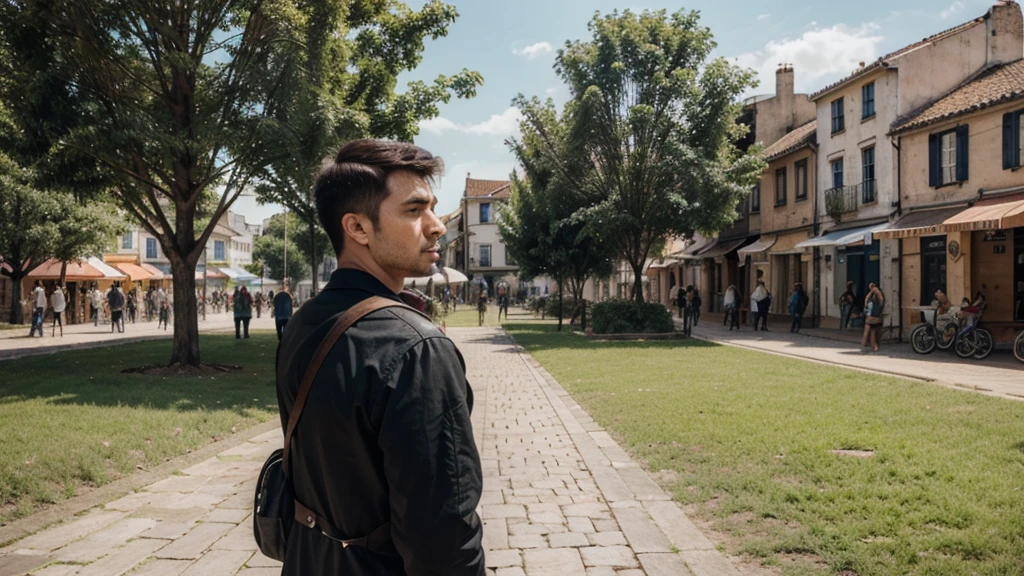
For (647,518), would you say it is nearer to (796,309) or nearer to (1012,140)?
(1012,140)

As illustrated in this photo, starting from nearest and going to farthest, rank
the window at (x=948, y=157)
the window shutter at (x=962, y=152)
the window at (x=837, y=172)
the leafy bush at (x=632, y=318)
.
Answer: the window shutter at (x=962, y=152)
the window at (x=948, y=157)
the leafy bush at (x=632, y=318)
the window at (x=837, y=172)

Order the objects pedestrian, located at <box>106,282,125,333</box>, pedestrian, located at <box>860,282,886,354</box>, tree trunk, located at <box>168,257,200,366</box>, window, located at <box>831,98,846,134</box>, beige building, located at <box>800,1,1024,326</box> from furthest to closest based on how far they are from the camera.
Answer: pedestrian, located at <box>106,282,125,333</box> → window, located at <box>831,98,846,134</box> → beige building, located at <box>800,1,1024,326</box> → pedestrian, located at <box>860,282,886,354</box> → tree trunk, located at <box>168,257,200,366</box>

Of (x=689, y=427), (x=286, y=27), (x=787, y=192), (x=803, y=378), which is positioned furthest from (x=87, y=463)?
(x=787, y=192)

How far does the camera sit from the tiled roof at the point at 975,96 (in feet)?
62.5

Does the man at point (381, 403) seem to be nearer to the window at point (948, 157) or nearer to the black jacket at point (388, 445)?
the black jacket at point (388, 445)

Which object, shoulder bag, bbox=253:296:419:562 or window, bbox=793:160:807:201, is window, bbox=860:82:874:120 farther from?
shoulder bag, bbox=253:296:419:562

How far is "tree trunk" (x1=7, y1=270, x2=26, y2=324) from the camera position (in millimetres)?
29406

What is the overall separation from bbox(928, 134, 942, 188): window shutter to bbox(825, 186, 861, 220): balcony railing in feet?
12.0

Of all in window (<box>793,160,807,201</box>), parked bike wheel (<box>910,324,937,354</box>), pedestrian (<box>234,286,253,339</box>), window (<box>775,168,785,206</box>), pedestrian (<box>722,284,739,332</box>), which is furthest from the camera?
window (<box>775,168,785,206</box>)

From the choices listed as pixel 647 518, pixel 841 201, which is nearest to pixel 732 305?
pixel 841 201

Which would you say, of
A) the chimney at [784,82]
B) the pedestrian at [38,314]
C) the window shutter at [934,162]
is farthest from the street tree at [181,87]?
the chimney at [784,82]

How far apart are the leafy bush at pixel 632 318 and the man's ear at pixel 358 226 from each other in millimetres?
21128

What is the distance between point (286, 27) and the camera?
12.4 meters

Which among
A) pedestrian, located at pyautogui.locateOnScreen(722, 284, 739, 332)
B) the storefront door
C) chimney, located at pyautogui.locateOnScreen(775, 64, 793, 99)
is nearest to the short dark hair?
the storefront door
